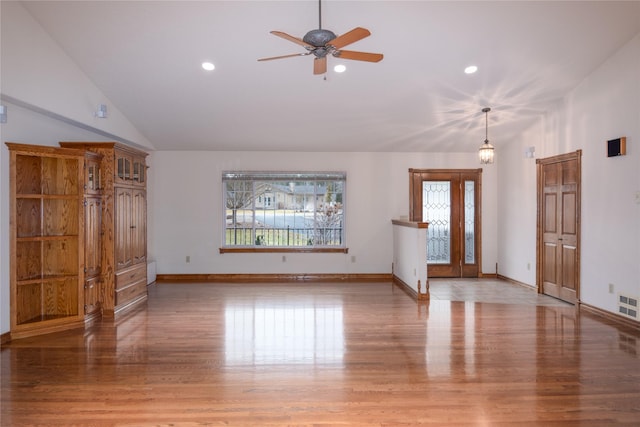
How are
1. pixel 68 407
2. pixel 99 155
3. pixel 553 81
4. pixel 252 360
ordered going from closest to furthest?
1. pixel 68 407
2. pixel 252 360
3. pixel 99 155
4. pixel 553 81

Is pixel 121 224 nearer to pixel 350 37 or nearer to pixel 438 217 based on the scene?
pixel 350 37

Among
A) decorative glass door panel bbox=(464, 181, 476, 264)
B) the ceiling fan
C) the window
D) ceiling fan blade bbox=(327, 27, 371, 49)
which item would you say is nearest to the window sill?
the window

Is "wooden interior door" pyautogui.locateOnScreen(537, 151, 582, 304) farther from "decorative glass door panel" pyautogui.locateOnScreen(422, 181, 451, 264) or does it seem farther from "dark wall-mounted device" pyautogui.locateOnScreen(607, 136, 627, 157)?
"decorative glass door panel" pyautogui.locateOnScreen(422, 181, 451, 264)

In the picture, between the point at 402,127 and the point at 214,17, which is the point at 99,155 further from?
the point at 402,127

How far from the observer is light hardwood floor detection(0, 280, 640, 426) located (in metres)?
2.63

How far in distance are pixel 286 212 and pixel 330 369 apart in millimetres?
4633

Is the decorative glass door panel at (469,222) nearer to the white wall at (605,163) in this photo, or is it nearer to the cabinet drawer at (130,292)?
the white wall at (605,163)

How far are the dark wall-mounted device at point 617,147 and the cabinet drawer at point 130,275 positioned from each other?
6267 mm

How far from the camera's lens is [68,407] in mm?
2727

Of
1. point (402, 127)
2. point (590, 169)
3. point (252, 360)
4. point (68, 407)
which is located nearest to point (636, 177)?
point (590, 169)

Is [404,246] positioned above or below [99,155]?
below

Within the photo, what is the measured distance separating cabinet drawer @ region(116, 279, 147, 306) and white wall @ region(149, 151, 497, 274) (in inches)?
64.6

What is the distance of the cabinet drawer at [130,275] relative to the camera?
5180 mm

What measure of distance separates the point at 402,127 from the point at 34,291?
553 cm
